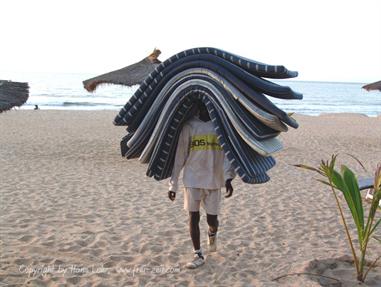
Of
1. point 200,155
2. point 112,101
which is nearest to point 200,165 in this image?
point 200,155

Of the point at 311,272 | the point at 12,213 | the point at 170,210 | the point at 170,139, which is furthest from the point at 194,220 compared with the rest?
the point at 12,213

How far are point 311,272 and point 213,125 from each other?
5.01 feet

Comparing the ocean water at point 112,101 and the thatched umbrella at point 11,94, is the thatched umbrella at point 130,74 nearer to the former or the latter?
the ocean water at point 112,101

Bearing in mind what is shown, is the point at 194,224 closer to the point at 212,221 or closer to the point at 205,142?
the point at 212,221

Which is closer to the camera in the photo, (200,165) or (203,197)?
(200,165)

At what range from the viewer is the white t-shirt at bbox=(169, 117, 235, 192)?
4125 millimetres

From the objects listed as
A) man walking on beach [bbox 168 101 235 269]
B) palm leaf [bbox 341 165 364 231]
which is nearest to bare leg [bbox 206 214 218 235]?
man walking on beach [bbox 168 101 235 269]

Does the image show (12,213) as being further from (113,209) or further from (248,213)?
(248,213)

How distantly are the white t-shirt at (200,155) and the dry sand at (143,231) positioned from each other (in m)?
0.79

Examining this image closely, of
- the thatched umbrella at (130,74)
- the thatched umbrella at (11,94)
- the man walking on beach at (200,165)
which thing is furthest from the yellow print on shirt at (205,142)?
the thatched umbrella at (130,74)

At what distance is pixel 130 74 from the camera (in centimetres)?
1249

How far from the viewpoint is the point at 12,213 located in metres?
5.95

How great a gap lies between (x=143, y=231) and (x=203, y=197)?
4.43 ft

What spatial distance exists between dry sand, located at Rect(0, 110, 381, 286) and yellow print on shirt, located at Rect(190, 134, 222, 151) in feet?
3.50
